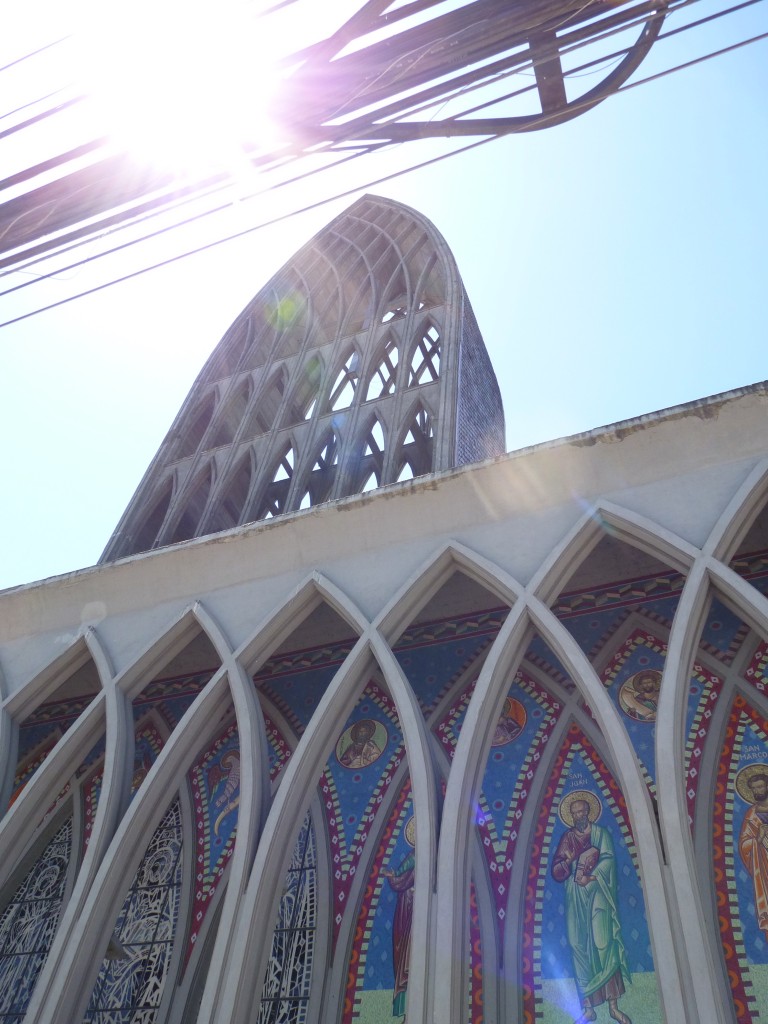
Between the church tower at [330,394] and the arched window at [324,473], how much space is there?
21mm

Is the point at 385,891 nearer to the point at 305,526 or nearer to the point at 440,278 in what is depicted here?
the point at 305,526

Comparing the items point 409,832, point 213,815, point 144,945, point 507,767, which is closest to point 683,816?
point 507,767

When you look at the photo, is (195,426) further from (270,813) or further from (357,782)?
(270,813)

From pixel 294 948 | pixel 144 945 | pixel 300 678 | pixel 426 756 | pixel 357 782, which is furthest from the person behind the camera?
pixel 300 678

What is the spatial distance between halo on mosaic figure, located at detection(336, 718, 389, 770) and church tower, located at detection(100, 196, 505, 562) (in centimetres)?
345

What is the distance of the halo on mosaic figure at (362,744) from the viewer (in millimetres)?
7488

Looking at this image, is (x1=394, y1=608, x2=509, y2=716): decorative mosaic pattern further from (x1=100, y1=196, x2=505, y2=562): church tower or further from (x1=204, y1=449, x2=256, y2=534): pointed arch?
(x1=204, y1=449, x2=256, y2=534): pointed arch

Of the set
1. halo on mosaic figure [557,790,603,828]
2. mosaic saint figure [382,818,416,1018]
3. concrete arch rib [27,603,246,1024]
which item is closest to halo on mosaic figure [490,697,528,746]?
halo on mosaic figure [557,790,603,828]

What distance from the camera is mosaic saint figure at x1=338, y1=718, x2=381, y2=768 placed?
7.48m

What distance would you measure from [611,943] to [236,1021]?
8.33 ft

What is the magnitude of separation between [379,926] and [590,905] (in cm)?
165

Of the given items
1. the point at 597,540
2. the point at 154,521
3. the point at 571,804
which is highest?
the point at 154,521

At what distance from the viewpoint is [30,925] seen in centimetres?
761

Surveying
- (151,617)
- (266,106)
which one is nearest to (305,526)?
(151,617)
